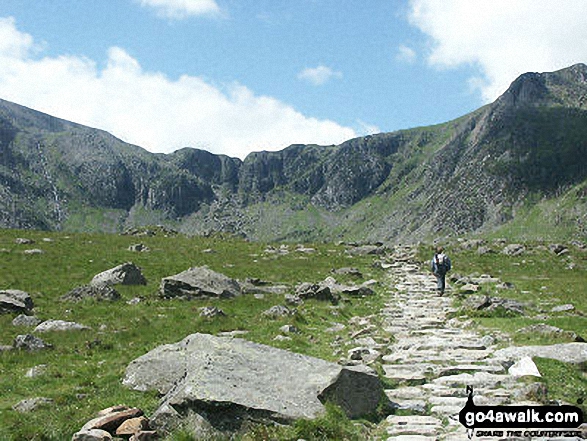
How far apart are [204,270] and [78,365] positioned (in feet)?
50.5

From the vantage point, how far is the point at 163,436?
10.6m

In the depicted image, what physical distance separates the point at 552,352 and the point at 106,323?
18331 mm

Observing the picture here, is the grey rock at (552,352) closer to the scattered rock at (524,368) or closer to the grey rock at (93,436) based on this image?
the scattered rock at (524,368)

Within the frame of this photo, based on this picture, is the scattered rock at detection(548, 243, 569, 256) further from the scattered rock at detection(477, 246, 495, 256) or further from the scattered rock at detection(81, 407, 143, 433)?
the scattered rock at detection(81, 407, 143, 433)

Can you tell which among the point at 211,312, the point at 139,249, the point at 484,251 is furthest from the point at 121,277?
the point at 484,251

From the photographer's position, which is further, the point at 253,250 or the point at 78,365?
the point at 253,250

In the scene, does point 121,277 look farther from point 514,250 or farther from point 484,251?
point 514,250

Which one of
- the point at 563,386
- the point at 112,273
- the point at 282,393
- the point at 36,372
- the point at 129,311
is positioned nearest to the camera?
the point at 282,393

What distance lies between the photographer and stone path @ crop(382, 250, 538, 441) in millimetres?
11164

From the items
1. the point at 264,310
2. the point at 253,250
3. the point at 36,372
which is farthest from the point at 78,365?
the point at 253,250

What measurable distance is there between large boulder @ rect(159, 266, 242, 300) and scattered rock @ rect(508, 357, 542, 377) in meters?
18.9

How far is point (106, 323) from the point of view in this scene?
23281mm

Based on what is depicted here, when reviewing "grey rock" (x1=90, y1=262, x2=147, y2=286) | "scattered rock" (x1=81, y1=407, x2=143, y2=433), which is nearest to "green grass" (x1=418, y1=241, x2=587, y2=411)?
"scattered rock" (x1=81, y1=407, x2=143, y2=433)

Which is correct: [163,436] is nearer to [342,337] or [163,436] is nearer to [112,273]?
[342,337]
